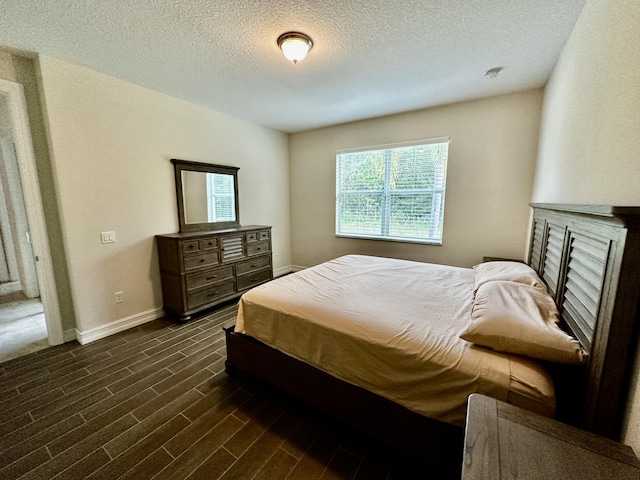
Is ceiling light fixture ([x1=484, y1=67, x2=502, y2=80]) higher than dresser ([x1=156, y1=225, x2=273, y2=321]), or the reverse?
ceiling light fixture ([x1=484, y1=67, x2=502, y2=80])

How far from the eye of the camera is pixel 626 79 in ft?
3.59

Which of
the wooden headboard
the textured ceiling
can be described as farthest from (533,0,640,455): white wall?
the textured ceiling

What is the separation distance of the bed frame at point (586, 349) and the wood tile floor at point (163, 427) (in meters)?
0.18

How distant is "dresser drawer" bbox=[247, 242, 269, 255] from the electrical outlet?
4.99ft

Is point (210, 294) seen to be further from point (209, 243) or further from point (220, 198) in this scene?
point (220, 198)

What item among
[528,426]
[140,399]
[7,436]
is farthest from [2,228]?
[528,426]

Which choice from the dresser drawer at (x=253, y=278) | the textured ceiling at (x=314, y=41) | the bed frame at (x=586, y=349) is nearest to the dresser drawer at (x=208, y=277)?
the dresser drawer at (x=253, y=278)

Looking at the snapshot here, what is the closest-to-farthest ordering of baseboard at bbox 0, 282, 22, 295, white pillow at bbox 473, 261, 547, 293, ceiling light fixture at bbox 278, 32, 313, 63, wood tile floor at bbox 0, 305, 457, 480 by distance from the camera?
wood tile floor at bbox 0, 305, 457, 480
white pillow at bbox 473, 261, 547, 293
ceiling light fixture at bbox 278, 32, 313, 63
baseboard at bbox 0, 282, 22, 295

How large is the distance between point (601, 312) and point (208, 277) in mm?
3287

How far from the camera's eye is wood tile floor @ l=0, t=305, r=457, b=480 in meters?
1.35

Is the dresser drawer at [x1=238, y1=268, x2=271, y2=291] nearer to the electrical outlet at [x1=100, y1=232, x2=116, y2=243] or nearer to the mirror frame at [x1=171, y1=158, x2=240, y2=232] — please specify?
the mirror frame at [x1=171, y1=158, x2=240, y2=232]

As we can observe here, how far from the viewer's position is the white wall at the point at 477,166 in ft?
9.73

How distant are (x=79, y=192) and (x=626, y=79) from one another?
12.9ft

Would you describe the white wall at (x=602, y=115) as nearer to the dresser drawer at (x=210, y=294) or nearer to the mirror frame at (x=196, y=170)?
the dresser drawer at (x=210, y=294)
